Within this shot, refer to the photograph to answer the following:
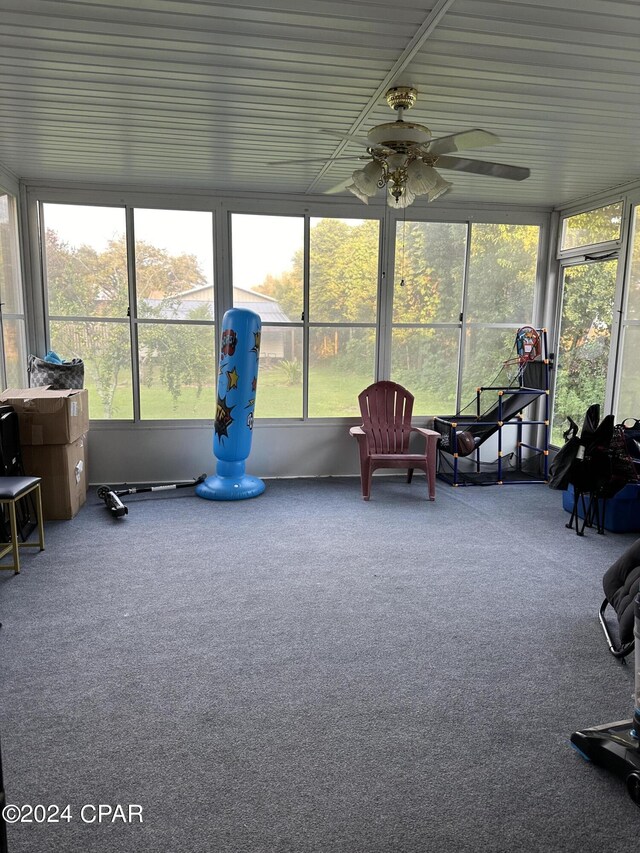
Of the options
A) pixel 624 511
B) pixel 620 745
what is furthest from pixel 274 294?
pixel 620 745

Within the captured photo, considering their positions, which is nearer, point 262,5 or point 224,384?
point 262,5

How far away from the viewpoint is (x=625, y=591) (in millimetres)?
2395

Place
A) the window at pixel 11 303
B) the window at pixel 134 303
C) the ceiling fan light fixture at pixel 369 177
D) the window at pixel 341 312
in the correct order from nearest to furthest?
the ceiling fan light fixture at pixel 369 177 < the window at pixel 11 303 < the window at pixel 134 303 < the window at pixel 341 312

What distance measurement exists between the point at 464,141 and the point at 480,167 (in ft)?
1.06

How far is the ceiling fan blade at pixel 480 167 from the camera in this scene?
3.03 meters

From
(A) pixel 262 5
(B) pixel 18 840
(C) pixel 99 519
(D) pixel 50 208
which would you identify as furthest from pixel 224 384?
(B) pixel 18 840

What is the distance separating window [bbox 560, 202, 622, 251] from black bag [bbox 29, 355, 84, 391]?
4.81 meters

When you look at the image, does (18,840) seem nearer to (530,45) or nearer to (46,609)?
(46,609)

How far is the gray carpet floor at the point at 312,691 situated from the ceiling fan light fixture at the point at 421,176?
2213mm

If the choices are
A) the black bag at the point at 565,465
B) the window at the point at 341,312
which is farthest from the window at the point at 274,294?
the black bag at the point at 565,465

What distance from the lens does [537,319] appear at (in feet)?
20.4

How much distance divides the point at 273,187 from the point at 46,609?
4008mm

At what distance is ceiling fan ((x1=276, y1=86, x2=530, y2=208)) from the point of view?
285cm

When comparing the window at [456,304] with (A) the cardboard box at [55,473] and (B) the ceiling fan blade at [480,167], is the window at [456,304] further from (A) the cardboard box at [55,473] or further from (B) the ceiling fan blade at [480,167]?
(A) the cardboard box at [55,473]
